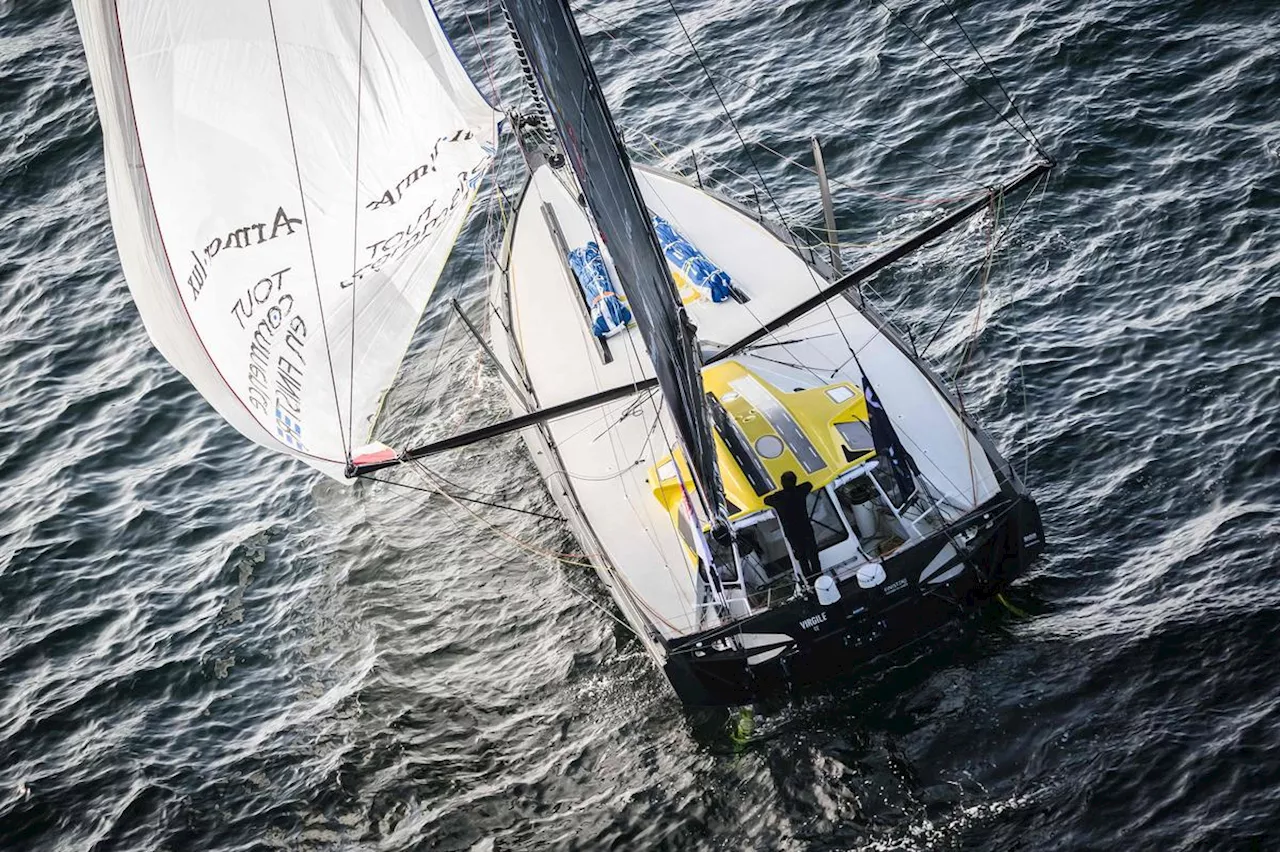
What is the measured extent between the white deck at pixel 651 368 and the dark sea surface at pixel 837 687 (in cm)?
146

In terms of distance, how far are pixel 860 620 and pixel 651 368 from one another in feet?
17.7

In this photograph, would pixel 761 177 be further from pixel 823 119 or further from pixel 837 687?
pixel 837 687

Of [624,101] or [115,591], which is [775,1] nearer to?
[624,101]

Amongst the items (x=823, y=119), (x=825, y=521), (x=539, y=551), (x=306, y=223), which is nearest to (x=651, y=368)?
(x=539, y=551)

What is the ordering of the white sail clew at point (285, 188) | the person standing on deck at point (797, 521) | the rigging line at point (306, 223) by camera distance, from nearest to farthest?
the white sail clew at point (285, 188) < the rigging line at point (306, 223) < the person standing on deck at point (797, 521)

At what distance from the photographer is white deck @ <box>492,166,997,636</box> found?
1580 cm

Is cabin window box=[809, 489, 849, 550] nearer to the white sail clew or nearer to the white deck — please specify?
the white deck

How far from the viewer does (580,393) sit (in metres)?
18.0

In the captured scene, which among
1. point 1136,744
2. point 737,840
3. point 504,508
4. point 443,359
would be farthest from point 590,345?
point 1136,744

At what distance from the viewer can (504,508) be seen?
747 inches

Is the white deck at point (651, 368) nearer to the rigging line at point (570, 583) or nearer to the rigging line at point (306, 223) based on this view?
the rigging line at point (570, 583)

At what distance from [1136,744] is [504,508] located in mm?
9486

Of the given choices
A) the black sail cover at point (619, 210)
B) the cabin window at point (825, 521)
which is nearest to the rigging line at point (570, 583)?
the cabin window at point (825, 521)

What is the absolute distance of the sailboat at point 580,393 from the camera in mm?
13062
